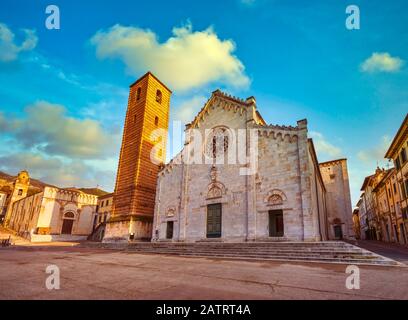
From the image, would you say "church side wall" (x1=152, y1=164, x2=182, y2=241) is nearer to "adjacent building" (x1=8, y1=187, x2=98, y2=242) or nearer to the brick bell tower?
the brick bell tower

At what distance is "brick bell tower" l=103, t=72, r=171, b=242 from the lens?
2509 centimetres

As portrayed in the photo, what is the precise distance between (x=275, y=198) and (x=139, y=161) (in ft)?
51.8

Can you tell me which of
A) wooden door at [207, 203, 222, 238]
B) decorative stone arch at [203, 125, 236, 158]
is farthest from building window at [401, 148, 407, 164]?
wooden door at [207, 203, 222, 238]

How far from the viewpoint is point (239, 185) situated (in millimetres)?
19203

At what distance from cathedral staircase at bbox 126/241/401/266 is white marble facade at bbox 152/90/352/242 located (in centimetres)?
288

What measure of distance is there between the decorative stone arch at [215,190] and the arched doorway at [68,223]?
31.5 m

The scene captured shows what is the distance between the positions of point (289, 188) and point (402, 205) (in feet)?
66.5

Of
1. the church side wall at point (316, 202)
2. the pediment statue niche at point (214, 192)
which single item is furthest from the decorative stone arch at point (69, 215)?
the church side wall at point (316, 202)

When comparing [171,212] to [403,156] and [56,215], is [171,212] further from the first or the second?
[56,215]

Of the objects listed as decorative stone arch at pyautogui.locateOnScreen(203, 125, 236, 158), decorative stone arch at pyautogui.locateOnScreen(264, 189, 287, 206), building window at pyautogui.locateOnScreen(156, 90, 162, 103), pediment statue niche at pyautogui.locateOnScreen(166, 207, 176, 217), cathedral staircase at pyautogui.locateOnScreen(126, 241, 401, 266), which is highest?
building window at pyautogui.locateOnScreen(156, 90, 162, 103)

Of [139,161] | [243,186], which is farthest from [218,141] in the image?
[139,161]

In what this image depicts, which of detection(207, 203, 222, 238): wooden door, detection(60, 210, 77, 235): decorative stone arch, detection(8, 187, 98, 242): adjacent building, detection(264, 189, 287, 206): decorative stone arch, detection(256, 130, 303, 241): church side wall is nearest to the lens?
detection(256, 130, 303, 241): church side wall
